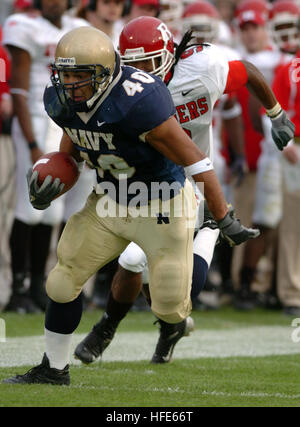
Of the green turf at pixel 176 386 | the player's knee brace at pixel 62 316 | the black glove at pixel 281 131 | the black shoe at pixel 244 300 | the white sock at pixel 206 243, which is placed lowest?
the black shoe at pixel 244 300

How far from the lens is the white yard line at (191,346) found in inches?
165

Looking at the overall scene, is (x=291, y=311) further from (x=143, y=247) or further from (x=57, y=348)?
(x=57, y=348)

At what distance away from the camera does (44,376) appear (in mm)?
3379

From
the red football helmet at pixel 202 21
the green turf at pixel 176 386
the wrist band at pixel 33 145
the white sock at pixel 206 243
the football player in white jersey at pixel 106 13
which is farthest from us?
the red football helmet at pixel 202 21

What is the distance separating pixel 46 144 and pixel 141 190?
7.80ft

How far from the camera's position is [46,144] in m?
5.72

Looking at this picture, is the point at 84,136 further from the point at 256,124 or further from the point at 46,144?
the point at 256,124

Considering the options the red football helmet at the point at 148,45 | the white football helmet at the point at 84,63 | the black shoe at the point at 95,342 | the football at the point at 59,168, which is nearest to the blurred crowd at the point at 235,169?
the black shoe at the point at 95,342

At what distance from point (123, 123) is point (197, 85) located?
2.79 feet

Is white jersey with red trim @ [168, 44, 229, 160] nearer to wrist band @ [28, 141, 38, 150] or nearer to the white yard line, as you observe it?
the white yard line

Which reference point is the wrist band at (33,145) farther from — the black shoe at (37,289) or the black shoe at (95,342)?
the black shoe at (95,342)

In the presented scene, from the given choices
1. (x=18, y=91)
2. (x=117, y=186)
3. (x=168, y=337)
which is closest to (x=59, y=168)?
(x=117, y=186)

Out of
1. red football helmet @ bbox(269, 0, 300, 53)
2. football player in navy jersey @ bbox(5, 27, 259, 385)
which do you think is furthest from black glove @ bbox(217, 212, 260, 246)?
red football helmet @ bbox(269, 0, 300, 53)
